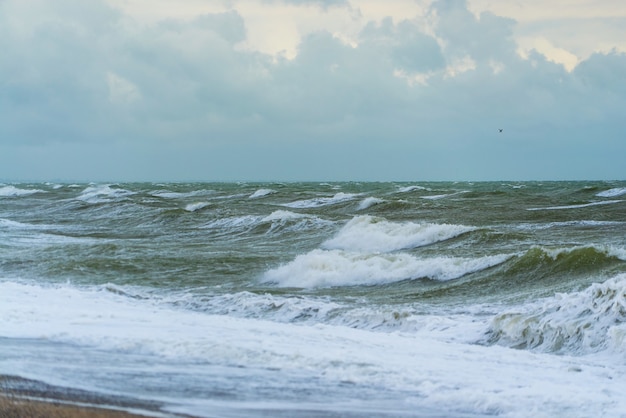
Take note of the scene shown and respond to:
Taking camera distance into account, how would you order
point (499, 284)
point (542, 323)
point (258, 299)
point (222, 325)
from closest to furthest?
point (542, 323) → point (222, 325) → point (258, 299) → point (499, 284)

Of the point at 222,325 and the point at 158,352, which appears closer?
the point at 158,352

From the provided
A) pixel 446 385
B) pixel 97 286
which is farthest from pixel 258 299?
pixel 446 385

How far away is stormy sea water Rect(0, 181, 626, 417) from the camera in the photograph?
617cm

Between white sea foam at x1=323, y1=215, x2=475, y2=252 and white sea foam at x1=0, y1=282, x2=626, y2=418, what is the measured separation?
40.3 ft

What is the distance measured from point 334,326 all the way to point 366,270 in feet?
17.8

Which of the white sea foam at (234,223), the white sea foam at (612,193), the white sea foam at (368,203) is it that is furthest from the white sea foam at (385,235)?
the white sea foam at (612,193)

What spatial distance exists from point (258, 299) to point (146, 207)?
2863 cm

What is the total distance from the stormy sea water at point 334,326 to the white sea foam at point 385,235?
0.28 ft

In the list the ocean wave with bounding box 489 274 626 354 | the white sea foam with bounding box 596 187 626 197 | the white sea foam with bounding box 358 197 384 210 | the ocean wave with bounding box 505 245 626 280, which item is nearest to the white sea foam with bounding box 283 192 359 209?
the white sea foam with bounding box 358 197 384 210

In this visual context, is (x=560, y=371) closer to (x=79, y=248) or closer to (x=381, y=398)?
(x=381, y=398)

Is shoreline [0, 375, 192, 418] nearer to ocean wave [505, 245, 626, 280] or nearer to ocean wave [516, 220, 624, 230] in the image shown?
ocean wave [505, 245, 626, 280]

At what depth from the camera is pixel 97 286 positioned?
1427 cm

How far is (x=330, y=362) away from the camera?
7.27 meters

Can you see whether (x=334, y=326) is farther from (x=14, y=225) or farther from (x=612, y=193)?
(x=612, y=193)
